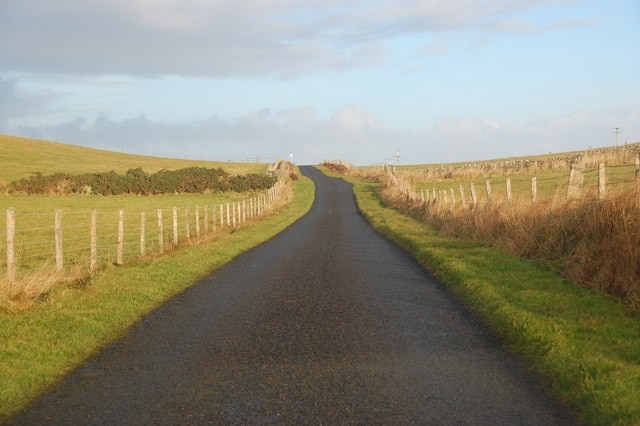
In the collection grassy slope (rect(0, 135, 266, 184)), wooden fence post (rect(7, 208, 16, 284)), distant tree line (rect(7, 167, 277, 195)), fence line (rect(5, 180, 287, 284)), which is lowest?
fence line (rect(5, 180, 287, 284))

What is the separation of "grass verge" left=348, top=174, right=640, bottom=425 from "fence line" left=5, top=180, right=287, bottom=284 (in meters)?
8.05

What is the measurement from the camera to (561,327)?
27.7 ft

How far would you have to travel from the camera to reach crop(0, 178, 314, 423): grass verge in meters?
7.09

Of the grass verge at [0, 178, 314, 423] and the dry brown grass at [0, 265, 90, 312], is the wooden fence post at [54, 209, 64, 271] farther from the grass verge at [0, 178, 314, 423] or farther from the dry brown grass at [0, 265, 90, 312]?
the grass verge at [0, 178, 314, 423]

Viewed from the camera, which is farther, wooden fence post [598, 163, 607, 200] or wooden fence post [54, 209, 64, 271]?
wooden fence post [54, 209, 64, 271]

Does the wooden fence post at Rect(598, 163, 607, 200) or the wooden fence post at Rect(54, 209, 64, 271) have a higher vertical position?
the wooden fence post at Rect(598, 163, 607, 200)

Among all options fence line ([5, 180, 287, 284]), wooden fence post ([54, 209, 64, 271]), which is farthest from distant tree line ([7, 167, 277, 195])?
wooden fence post ([54, 209, 64, 271])

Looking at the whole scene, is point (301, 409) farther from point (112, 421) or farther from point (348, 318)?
point (348, 318)

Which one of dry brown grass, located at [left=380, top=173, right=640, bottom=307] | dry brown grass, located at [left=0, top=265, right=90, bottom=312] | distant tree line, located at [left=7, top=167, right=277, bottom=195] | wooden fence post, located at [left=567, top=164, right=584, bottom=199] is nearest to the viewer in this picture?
dry brown grass, located at [left=0, top=265, right=90, bottom=312]

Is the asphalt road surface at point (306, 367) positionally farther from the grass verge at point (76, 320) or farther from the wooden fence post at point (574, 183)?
the wooden fence post at point (574, 183)

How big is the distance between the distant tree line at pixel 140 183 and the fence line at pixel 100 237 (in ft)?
45.1

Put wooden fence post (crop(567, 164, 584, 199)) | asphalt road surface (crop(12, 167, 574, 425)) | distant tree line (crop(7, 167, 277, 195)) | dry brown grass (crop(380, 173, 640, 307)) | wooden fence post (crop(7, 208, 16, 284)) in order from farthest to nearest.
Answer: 1. distant tree line (crop(7, 167, 277, 195))
2. wooden fence post (crop(567, 164, 584, 199))
3. wooden fence post (crop(7, 208, 16, 284))
4. dry brown grass (crop(380, 173, 640, 307))
5. asphalt road surface (crop(12, 167, 574, 425))

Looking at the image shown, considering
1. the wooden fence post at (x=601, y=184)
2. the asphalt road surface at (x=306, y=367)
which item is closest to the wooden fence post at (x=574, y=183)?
the wooden fence post at (x=601, y=184)

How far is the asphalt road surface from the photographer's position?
587 cm
